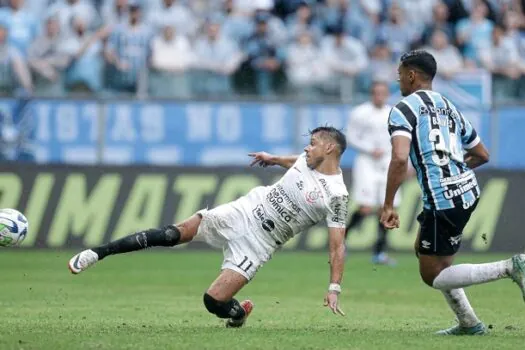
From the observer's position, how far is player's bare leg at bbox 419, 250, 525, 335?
9.96 meters

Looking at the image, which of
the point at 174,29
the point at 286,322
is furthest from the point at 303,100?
the point at 286,322

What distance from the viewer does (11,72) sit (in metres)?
21.2

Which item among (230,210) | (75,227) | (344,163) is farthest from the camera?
(344,163)

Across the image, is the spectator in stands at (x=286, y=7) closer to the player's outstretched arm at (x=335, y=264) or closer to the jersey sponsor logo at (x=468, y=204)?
the player's outstretched arm at (x=335, y=264)

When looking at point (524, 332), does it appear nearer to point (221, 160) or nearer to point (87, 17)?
point (221, 160)

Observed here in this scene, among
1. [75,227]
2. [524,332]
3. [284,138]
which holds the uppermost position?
[524,332]

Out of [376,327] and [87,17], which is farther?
[87,17]

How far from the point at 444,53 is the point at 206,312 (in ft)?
38.5

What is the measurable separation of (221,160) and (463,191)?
11.4 m

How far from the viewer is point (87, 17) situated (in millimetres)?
22688

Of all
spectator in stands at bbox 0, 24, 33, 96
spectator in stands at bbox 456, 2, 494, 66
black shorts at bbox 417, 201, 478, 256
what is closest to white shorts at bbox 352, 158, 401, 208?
spectator in stands at bbox 456, 2, 494, 66

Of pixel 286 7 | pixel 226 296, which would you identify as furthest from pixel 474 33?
pixel 226 296

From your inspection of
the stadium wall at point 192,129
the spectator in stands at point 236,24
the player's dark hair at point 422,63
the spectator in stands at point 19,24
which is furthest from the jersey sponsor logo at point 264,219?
the spectator in stands at point 236,24

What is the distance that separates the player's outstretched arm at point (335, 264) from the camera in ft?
33.8
